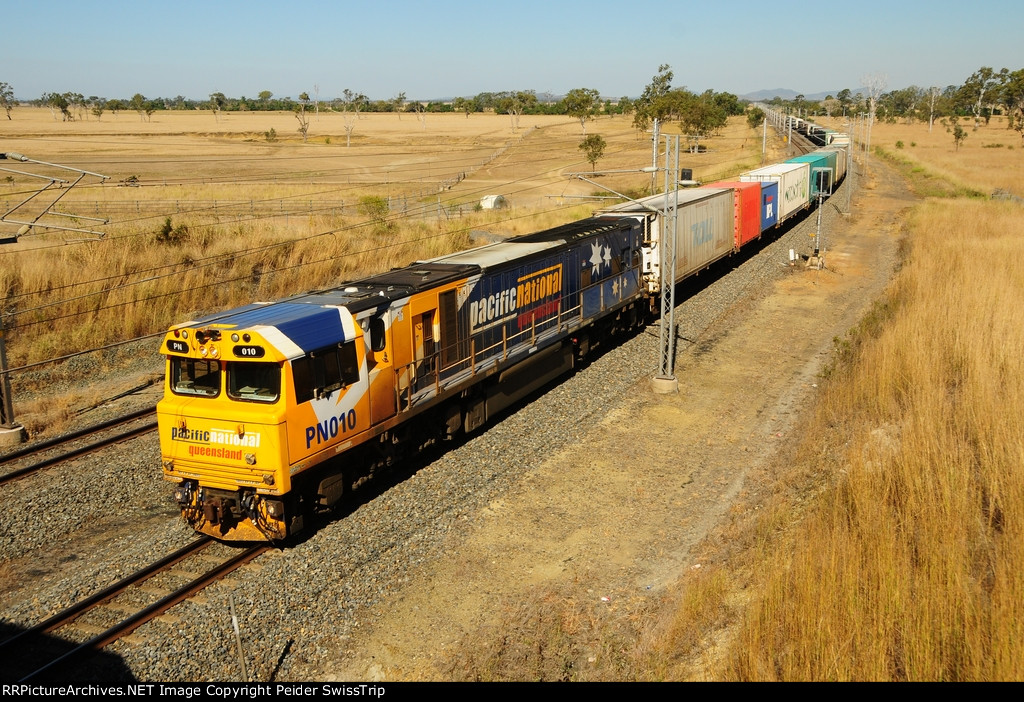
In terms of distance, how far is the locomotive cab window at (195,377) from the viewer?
1207 cm

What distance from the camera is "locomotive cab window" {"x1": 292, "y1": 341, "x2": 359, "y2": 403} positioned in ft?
39.3

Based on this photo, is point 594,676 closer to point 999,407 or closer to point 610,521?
point 610,521

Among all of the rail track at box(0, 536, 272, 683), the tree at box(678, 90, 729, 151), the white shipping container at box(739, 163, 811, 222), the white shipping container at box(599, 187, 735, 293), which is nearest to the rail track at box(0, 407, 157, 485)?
the rail track at box(0, 536, 272, 683)

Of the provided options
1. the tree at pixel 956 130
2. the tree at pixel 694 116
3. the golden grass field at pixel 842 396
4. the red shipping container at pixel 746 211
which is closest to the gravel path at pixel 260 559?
the golden grass field at pixel 842 396

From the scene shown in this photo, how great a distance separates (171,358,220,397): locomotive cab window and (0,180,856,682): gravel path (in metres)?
2.66

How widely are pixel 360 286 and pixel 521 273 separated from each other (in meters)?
4.49

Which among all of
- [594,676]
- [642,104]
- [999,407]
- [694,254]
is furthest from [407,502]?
[642,104]

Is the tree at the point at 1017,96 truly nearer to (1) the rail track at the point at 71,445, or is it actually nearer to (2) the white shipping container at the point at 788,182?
(2) the white shipping container at the point at 788,182

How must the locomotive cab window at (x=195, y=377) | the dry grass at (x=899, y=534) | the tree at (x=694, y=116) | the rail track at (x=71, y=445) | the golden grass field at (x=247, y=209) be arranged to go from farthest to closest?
1. the tree at (x=694, y=116)
2. the golden grass field at (x=247, y=209)
3. the rail track at (x=71, y=445)
4. the locomotive cab window at (x=195, y=377)
5. the dry grass at (x=899, y=534)

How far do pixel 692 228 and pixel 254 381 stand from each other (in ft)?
64.5

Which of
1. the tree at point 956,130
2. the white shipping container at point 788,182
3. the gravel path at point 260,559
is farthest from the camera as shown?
the tree at point 956,130

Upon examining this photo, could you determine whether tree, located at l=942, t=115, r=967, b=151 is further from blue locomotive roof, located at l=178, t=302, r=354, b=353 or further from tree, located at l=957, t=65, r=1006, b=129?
blue locomotive roof, located at l=178, t=302, r=354, b=353

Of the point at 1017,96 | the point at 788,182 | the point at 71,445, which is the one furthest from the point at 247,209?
the point at 1017,96

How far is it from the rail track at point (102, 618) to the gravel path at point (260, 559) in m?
0.24
